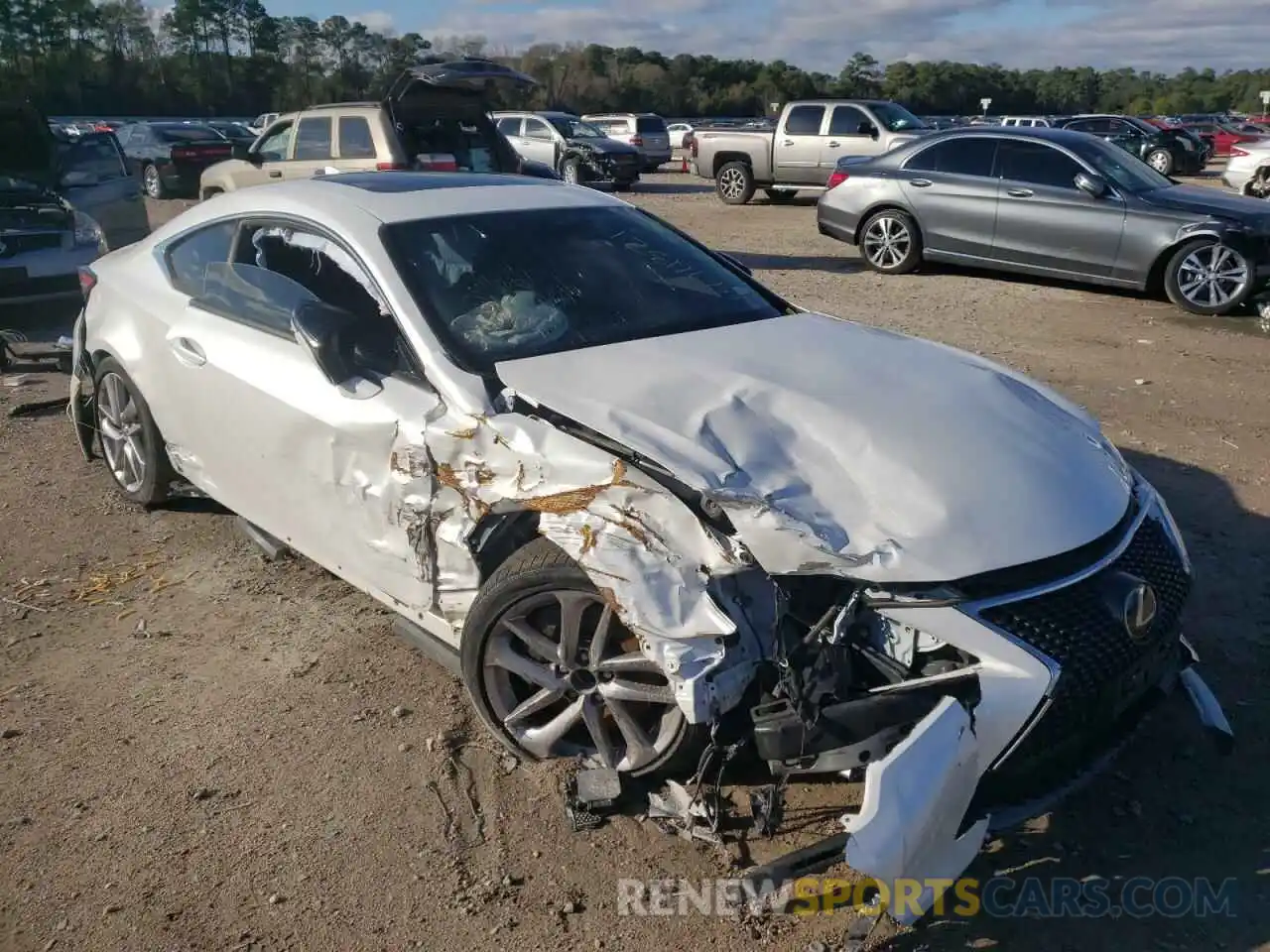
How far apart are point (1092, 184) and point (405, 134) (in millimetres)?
7086

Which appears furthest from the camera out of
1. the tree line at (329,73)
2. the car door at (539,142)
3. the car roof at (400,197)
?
the tree line at (329,73)

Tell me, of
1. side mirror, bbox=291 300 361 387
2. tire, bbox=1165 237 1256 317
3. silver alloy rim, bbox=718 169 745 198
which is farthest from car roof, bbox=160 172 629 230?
silver alloy rim, bbox=718 169 745 198

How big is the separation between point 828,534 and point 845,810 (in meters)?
0.93

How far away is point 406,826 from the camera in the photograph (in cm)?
295

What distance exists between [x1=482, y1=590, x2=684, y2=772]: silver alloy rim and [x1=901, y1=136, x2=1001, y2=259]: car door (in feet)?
29.7

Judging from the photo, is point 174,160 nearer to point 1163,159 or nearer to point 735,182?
point 735,182

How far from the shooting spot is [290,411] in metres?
3.66

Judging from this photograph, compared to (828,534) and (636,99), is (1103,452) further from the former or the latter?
(636,99)

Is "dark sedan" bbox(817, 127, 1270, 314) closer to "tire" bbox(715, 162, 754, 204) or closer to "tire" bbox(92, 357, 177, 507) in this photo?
"tire" bbox(715, 162, 754, 204)

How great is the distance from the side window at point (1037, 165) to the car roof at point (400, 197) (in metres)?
7.31

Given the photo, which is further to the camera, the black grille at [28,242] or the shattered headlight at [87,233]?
the shattered headlight at [87,233]

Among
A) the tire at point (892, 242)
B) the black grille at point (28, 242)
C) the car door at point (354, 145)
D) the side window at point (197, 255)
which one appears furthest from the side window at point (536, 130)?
the side window at point (197, 255)

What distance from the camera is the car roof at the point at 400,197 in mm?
3865

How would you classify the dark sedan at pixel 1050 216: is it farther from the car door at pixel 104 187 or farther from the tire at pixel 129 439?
the tire at pixel 129 439
